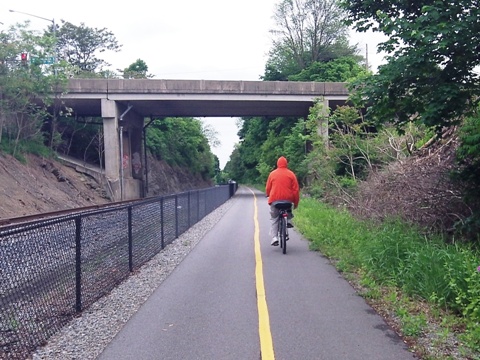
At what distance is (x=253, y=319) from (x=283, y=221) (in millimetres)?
5324

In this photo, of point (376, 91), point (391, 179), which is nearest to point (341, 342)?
point (376, 91)

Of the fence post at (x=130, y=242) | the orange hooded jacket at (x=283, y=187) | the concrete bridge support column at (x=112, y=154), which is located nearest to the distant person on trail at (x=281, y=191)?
the orange hooded jacket at (x=283, y=187)

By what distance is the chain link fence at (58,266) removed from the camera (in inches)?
206

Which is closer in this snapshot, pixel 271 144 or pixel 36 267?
pixel 36 267

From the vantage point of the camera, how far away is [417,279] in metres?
7.38

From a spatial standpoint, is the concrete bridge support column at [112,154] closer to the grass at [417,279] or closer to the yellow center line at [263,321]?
the grass at [417,279]

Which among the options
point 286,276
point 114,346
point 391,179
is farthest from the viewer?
point 391,179

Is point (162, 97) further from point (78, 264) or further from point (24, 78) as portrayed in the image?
point (78, 264)

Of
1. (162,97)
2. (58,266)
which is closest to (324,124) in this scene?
(162,97)

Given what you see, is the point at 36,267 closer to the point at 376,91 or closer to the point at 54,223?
the point at 54,223

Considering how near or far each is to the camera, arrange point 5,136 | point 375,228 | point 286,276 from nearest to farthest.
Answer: point 286,276 → point 375,228 → point 5,136

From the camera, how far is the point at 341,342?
5621 millimetres

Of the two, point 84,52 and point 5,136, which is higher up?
point 84,52

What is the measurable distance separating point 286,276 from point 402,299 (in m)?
2.51
